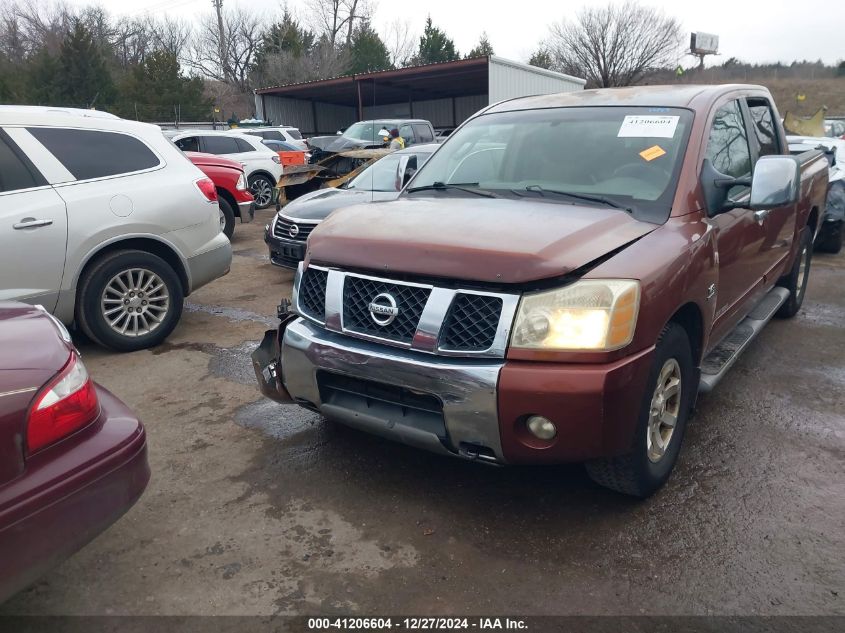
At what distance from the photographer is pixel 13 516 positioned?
1928 mm

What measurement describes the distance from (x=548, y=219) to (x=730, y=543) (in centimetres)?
155

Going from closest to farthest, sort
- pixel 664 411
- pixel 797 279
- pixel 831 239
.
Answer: pixel 664 411 < pixel 797 279 < pixel 831 239

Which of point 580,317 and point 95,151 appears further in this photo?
point 95,151

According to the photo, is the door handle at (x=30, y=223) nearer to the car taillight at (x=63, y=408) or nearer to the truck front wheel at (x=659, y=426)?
the car taillight at (x=63, y=408)

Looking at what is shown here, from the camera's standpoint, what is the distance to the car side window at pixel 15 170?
464 cm

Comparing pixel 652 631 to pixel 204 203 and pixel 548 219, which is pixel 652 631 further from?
pixel 204 203

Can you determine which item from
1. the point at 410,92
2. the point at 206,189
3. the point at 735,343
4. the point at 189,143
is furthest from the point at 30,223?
the point at 410,92

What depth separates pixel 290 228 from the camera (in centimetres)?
762

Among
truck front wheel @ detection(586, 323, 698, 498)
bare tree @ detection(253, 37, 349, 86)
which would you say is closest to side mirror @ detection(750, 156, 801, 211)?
truck front wheel @ detection(586, 323, 698, 498)

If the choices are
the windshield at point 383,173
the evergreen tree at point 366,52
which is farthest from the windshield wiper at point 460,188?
the evergreen tree at point 366,52

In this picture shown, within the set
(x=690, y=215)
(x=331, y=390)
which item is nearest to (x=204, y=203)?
(x=331, y=390)

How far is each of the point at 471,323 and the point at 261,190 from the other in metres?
12.7

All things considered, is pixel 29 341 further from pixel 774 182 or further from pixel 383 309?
pixel 774 182

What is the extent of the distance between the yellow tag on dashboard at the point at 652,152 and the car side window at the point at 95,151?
387 centimetres
